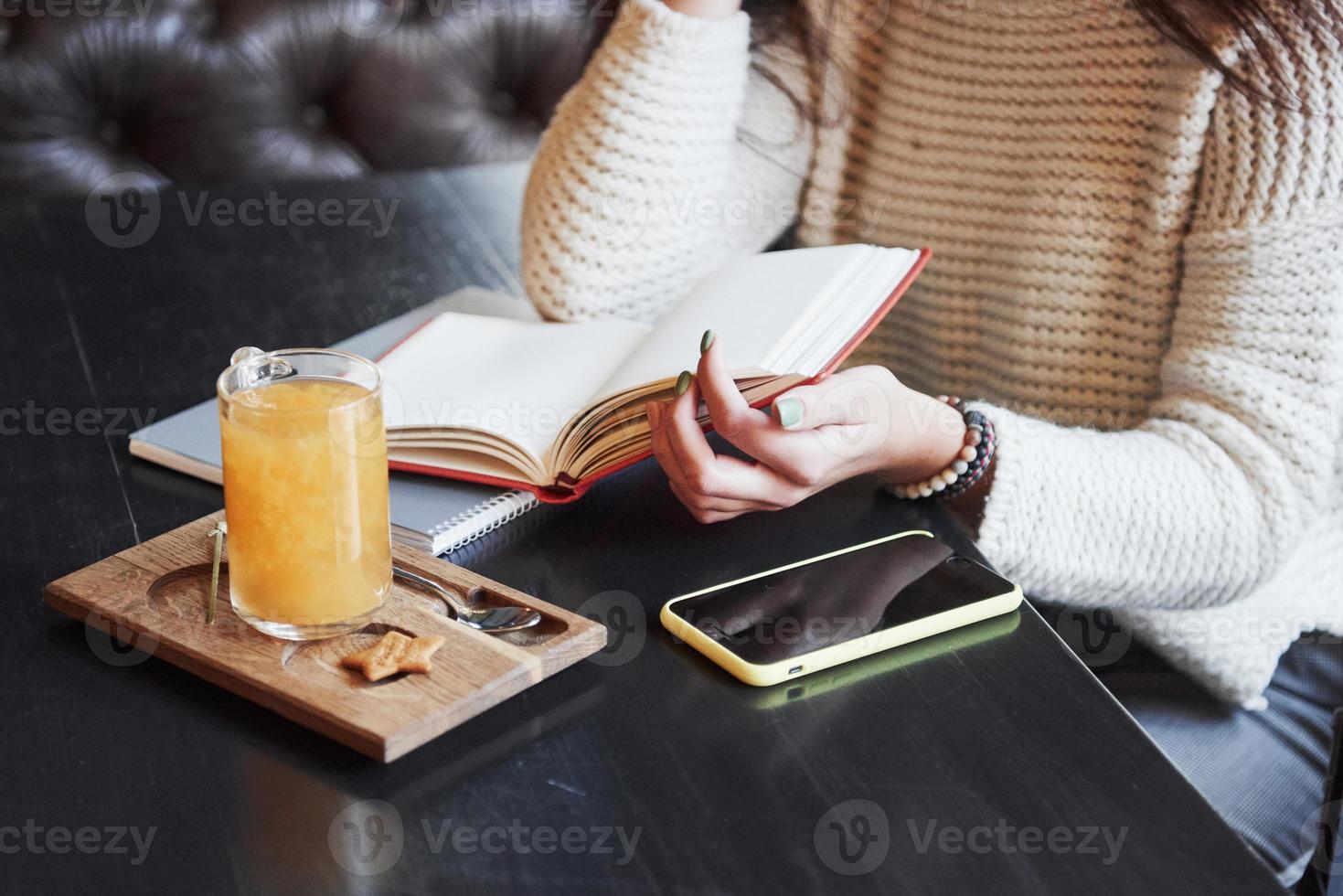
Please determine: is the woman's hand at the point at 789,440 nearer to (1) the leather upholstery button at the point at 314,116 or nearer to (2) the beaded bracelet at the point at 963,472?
(2) the beaded bracelet at the point at 963,472

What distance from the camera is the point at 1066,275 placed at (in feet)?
3.07

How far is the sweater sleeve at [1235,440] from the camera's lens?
78 centimetres

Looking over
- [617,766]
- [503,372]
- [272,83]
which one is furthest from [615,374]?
[272,83]

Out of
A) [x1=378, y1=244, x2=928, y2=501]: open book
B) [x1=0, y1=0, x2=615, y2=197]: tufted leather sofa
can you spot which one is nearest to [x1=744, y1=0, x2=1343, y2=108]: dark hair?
[x1=378, y1=244, x2=928, y2=501]: open book

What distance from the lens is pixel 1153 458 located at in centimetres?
80

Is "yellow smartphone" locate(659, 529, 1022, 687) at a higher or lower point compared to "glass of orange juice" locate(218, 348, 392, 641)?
lower

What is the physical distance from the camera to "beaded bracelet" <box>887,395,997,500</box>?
75 cm

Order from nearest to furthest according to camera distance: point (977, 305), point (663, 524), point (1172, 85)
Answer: point (663, 524) < point (1172, 85) < point (977, 305)

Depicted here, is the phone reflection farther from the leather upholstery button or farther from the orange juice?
the leather upholstery button

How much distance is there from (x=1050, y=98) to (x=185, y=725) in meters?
0.76

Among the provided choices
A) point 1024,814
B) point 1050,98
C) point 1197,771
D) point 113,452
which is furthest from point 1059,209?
point 113,452

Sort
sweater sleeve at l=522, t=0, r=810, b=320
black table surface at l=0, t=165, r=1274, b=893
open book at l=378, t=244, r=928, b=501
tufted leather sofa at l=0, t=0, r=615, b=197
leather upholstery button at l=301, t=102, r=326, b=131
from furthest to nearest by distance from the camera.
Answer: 1. leather upholstery button at l=301, t=102, r=326, b=131
2. tufted leather sofa at l=0, t=0, r=615, b=197
3. sweater sleeve at l=522, t=0, r=810, b=320
4. open book at l=378, t=244, r=928, b=501
5. black table surface at l=0, t=165, r=1274, b=893

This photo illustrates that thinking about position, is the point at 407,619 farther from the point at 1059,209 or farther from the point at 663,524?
the point at 1059,209

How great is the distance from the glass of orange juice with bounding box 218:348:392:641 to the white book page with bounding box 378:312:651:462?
0.15 metres
